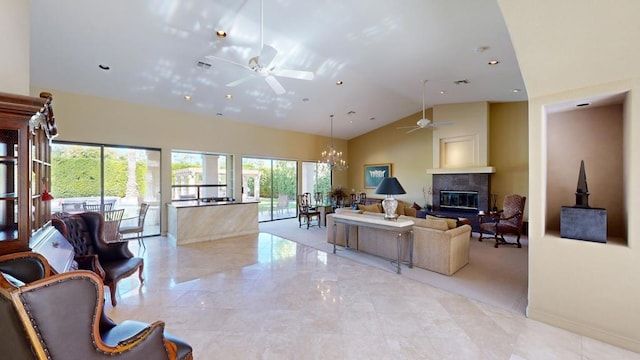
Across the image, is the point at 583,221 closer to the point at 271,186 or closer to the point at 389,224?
the point at 389,224

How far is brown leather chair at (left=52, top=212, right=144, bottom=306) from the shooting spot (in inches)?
120

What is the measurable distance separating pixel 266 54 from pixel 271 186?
6.54 m

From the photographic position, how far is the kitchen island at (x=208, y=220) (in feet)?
19.6

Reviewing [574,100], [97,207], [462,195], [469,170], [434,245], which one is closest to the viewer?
[574,100]

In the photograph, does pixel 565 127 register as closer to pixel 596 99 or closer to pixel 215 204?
pixel 596 99

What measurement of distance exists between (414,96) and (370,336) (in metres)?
6.57

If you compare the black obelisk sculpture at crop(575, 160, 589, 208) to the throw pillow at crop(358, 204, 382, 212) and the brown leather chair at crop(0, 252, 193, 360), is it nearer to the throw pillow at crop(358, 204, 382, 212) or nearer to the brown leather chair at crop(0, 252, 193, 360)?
the throw pillow at crop(358, 204, 382, 212)

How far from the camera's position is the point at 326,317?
2840mm

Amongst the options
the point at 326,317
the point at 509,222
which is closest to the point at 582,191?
the point at 326,317

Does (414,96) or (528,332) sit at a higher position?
(414,96)

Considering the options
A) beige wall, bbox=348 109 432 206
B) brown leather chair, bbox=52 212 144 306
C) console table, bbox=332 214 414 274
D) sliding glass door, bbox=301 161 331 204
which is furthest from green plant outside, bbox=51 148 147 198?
beige wall, bbox=348 109 432 206

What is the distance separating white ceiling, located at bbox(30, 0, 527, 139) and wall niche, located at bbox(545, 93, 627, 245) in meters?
1.67

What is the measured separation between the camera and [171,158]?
6.78 m

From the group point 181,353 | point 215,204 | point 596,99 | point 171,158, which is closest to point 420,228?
point 596,99
